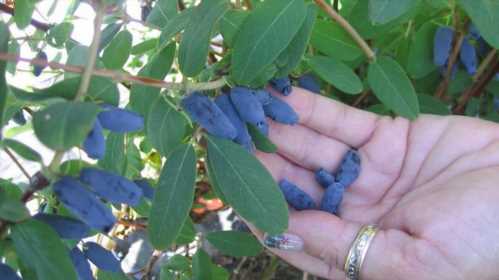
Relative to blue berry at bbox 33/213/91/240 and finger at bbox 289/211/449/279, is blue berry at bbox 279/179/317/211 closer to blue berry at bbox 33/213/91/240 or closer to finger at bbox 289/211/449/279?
finger at bbox 289/211/449/279

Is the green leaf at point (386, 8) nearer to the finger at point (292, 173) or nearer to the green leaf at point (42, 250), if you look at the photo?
the finger at point (292, 173)

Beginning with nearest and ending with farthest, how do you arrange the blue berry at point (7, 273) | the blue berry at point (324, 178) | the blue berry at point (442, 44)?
1. the blue berry at point (7, 273)
2. the blue berry at point (324, 178)
3. the blue berry at point (442, 44)

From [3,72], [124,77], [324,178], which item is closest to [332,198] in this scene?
[324,178]

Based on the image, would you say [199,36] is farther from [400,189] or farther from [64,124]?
[400,189]

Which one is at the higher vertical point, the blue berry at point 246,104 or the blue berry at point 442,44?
the blue berry at point 442,44

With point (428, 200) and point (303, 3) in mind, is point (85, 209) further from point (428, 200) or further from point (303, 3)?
point (428, 200)

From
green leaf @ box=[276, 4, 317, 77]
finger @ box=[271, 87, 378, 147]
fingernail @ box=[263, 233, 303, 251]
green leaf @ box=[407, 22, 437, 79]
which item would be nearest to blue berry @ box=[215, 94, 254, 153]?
green leaf @ box=[276, 4, 317, 77]

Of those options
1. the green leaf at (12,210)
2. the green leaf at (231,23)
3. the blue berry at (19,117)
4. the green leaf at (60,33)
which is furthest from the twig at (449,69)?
the green leaf at (12,210)

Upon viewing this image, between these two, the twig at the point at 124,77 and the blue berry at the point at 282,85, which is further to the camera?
the blue berry at the point at 282,85
